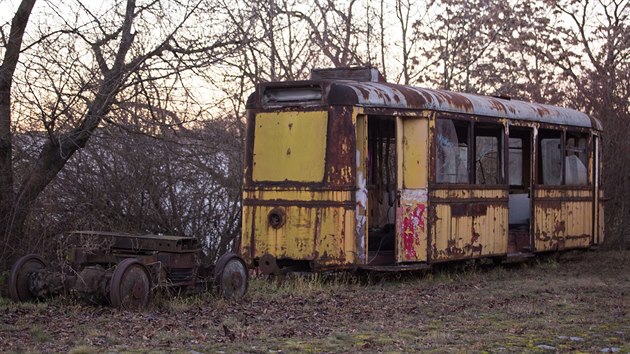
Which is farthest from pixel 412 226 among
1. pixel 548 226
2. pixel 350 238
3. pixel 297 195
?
pixel 548 226

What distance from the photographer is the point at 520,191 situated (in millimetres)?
17859

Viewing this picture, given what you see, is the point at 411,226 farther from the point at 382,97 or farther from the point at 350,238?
the point at 382,97

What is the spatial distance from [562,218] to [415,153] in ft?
16.3

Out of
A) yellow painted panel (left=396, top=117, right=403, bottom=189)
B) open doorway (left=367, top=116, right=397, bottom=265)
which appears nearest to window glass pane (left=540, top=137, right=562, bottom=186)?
open doorway (left=367, top=116, right=397, bottom=265)

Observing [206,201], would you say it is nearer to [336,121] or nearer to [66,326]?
[336,121]

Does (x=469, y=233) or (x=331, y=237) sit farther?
(x=469, y=233)

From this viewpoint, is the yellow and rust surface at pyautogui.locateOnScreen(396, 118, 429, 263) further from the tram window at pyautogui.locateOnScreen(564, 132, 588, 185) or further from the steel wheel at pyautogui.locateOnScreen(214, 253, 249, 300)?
the tram window at pyautogui.locateOnScreen(564, 132, 588, 185)

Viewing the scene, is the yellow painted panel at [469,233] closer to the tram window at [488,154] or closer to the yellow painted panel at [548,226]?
the tram window at [488,154]

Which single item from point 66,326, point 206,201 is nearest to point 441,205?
point 206,201

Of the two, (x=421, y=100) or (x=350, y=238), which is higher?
(x=421, y=100)

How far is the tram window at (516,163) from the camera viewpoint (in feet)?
59.1

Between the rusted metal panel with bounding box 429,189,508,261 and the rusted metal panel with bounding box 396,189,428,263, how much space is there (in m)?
0.19

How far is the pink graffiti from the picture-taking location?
13734mm

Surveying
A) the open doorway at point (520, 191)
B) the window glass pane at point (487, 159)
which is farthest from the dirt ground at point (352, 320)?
Answer: the window glass pane at point (487, 159)
